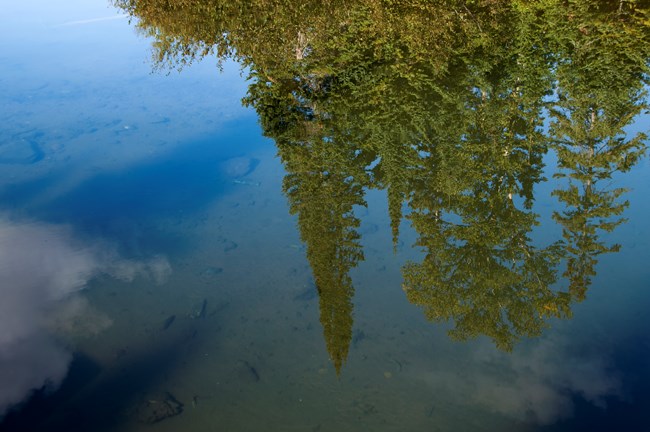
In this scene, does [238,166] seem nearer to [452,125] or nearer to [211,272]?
[211,272]

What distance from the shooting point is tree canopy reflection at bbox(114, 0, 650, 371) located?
22.4m

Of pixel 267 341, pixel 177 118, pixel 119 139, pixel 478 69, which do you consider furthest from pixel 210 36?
pixel 267 341

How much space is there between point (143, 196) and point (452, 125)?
16.4 metres

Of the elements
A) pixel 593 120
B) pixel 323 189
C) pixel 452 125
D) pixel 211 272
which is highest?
pixel 593 120

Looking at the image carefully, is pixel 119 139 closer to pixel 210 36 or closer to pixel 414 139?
pixel 210 36

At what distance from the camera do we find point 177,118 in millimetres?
38719

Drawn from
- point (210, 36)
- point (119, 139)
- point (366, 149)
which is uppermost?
point (210, 36)

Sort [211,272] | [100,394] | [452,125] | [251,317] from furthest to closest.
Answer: [452,125] → [211,272] → [251,317] → [100,394]

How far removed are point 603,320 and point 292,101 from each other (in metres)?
21.4

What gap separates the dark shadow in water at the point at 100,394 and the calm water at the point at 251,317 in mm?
46

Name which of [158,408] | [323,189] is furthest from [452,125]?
[158,408]

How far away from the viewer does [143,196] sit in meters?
29.6

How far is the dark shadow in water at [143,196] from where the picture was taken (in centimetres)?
2673

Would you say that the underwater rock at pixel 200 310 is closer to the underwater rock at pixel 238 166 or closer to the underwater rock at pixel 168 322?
the underwater rock at pixel 168 322
